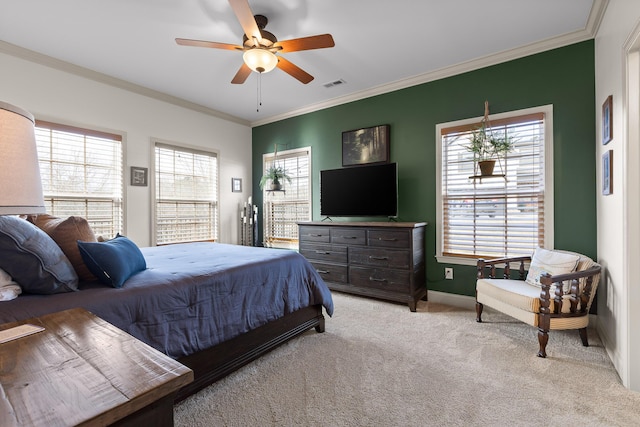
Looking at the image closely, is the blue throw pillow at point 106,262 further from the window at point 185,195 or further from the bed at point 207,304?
the window at point 185,195

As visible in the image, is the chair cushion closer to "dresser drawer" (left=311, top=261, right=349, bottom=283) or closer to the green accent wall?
the green accent wall

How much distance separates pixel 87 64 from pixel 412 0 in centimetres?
347

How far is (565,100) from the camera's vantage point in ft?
9.93

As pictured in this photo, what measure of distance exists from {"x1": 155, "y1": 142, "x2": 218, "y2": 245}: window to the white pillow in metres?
4.31

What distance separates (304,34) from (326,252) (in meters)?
2.50

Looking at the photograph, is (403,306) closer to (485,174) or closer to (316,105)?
(485,174)

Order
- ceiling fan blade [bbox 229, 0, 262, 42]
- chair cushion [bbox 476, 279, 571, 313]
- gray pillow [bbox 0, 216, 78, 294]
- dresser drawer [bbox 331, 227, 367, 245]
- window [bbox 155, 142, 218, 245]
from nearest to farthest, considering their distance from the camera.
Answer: gray pillow [bbox 0, 216, 78, 294] < ceiling fan blade [bbox 229, 0, 262, 42] < chair cushion [bbox 476, 279, 571, 313] < dresser drawer [bbox 331, 227, 367, 245] < window [bbox 155, 142, 218, 245]

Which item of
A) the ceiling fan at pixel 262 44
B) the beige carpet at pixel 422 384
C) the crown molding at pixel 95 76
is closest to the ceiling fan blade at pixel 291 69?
the ceiling fan at pixel 262 44

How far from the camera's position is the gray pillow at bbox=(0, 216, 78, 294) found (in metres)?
1.40

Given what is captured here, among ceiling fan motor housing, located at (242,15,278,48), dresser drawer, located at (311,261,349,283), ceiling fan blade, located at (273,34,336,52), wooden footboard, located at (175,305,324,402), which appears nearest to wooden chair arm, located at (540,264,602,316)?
wooden footboard, located at (175,305,324,402)

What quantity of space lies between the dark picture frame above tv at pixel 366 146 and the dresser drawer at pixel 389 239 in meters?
1.07

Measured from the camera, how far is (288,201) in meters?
5.26

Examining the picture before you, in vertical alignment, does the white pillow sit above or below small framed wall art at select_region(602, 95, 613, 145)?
below

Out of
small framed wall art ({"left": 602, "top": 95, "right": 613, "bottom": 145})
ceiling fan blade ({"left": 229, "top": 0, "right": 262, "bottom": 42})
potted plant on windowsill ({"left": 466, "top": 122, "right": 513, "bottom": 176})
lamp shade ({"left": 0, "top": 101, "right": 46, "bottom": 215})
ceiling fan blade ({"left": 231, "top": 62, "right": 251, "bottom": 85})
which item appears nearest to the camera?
lamp shade ({"left": 0, "top": 101, "right": 46, "bottom": 215})
